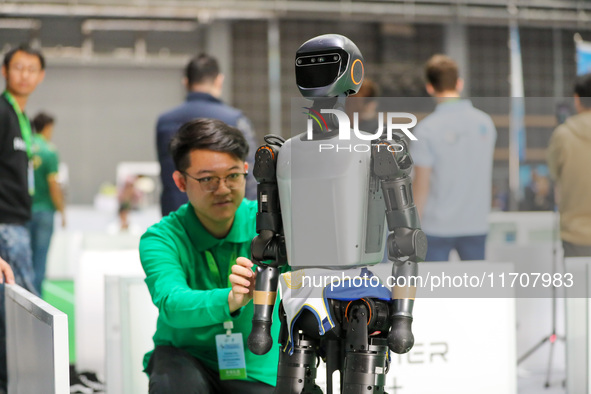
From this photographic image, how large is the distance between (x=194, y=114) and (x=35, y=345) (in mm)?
2150

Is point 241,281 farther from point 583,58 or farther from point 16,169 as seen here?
point 583,58

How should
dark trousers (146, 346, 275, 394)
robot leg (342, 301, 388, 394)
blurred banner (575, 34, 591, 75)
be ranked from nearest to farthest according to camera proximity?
1. robot leg (342, 301, 388, 394)
2. dark trousers (146, 346, 275, 394)
3. blurred banner (575, 34, 591, 75)

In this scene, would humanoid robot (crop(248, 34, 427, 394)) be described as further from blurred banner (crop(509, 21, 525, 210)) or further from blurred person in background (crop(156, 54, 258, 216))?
blurred person in background (crop(156, 54, 258, 216))

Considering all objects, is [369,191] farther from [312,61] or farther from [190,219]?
[190,219]

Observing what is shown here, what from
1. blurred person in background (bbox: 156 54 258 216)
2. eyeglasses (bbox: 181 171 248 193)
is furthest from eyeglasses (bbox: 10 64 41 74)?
eyeglasses (bbox: 181 171 248 193)

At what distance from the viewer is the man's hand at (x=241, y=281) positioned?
6.67 ft

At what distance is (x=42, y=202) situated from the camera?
6027 millimetres

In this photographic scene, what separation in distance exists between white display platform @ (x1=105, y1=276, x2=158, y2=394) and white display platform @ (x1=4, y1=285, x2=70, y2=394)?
14.0 inches

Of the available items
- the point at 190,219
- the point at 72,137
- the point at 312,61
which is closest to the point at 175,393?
the point at 190,219

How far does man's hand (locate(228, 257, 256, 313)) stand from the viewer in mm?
2033

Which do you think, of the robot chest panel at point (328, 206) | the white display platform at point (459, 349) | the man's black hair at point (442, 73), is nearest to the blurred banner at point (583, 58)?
the man's black hair at point (442, 73)

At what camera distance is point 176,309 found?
2.19m

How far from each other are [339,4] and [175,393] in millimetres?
14930

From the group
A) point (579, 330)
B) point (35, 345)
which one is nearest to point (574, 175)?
point (579, 330)
